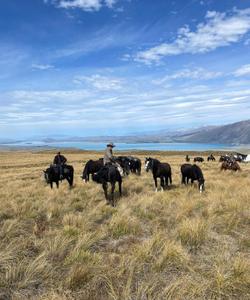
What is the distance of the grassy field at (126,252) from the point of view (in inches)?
232

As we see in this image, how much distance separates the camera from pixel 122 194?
631 inches

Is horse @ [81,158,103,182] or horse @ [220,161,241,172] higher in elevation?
horse @ [81,158,103,182]

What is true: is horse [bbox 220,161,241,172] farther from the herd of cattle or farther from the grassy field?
the grassy field

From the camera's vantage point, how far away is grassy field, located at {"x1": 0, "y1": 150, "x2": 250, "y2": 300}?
19.3 feet

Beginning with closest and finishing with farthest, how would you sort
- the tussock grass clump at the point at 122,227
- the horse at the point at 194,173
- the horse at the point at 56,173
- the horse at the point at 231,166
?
the tussock grass clump at the point at 122,227, the horse at the point at 194,173, the horse at the point at 56,173, the horse at the point at 231,166

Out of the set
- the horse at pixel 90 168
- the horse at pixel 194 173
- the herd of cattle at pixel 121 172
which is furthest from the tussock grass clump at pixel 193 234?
the horse at pixel 90 168

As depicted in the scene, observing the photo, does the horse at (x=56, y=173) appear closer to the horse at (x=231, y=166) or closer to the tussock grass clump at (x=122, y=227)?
the tussock grass clump at (x=122, y=227)

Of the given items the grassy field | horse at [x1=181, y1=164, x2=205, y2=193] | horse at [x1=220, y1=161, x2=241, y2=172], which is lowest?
the grassy field

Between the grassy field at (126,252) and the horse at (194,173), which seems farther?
the horse at (194,173)

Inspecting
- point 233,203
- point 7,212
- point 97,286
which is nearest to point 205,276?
point 97,286

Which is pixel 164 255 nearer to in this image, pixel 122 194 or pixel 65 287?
pixel 65 287

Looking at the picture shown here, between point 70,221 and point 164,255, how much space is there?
3.83 metres

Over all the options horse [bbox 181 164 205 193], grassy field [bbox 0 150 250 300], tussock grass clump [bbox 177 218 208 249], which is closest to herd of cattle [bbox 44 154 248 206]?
horse [bbox 181 164 205 193]

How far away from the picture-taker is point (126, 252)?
780 centimetres
